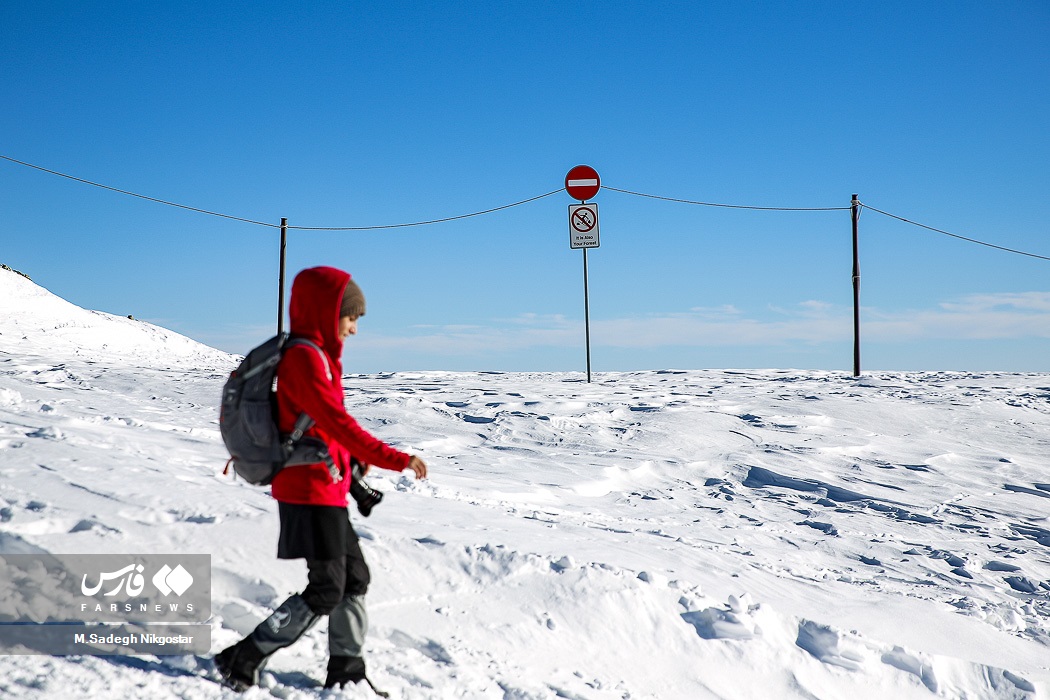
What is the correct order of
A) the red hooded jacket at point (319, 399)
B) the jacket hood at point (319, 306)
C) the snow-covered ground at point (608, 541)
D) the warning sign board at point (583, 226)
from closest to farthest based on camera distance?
the red hooded jacket at point (319, 399)
the jacket hood at point (319, 306)
the snow-covered ground at point (608, 541)
the warning sign board at point (583, 226)

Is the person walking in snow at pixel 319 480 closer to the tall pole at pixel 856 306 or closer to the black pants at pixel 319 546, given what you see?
the black pants at pixel 319 546

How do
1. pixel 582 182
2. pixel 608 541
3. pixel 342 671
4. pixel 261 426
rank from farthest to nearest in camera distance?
1. pixel 582 182
2. pixel 608 541
3. pixel 342 671
4. pixel 261 426

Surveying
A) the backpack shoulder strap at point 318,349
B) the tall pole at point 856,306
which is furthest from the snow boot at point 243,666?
the tall pole at point 856,306

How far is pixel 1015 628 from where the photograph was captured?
451cm

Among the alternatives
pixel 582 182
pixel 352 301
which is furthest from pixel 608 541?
pixel 582 182

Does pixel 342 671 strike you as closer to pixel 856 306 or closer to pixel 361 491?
pixel 361 491

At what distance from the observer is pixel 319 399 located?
2576 mm

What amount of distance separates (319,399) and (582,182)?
11883 mm

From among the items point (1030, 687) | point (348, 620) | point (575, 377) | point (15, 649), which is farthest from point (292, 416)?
point (575, 377)

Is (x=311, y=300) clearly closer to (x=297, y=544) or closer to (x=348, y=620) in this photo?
(x=297, y=544)

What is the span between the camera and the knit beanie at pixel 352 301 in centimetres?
275

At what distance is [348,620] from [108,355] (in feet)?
55.6

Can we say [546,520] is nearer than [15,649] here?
No

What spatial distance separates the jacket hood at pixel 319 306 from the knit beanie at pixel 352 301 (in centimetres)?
4
